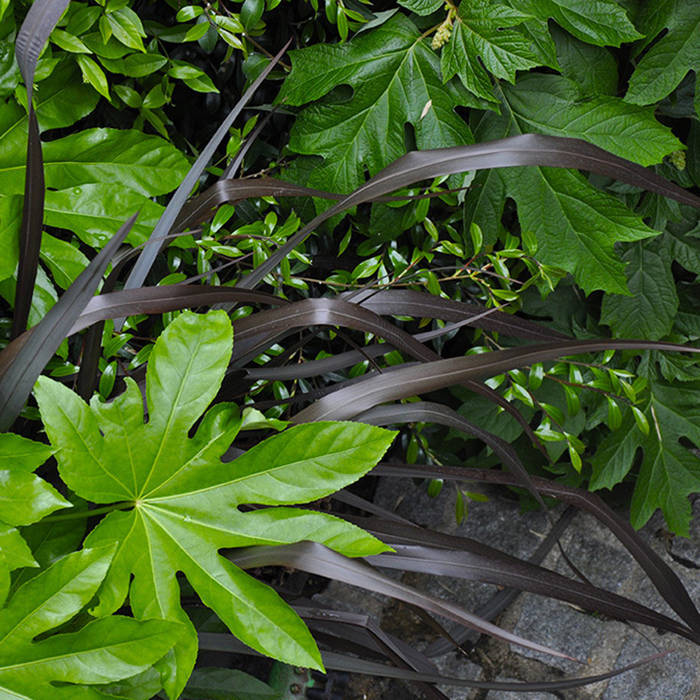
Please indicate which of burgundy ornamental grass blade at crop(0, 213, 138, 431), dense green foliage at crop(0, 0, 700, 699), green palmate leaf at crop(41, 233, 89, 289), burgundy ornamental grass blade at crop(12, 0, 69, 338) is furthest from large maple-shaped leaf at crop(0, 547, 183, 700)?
green palmate leaf at crop(41, 233, 89, 289)

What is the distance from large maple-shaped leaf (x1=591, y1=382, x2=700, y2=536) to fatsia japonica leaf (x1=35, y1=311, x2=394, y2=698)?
83cm

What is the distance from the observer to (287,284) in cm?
115

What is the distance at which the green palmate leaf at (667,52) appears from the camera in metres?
1.09

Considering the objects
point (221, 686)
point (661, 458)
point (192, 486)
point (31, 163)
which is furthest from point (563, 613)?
point (31, 163)

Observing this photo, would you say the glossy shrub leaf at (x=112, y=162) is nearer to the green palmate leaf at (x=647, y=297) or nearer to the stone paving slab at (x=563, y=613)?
the green palmate leaf at (x=647, y=297)

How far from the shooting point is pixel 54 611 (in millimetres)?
684

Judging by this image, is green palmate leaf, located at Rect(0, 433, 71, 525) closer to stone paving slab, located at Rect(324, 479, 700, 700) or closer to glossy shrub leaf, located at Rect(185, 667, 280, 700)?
glossy shrub leaf, located at Rect(185, 667, 280, 700)

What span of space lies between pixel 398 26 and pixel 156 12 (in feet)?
1.32

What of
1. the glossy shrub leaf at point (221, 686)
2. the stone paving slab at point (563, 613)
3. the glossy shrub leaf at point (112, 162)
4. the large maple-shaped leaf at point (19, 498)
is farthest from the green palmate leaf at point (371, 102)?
the stone paving slab at point (563, 613)

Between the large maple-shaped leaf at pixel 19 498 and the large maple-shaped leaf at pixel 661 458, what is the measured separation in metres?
1.06

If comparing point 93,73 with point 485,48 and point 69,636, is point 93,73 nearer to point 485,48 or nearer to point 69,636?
point 485,48

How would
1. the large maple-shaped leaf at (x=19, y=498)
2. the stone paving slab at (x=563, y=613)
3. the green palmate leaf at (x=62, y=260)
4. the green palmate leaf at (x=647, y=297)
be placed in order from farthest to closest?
the stone paving slab at (x=563, y=613) < the green palmate leaf at (x=647, y=297) < the green palmate leaf at (x=62, y=260) < the large maple-shaped leaf at (x=19, y=498)

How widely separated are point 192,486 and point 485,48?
755mm

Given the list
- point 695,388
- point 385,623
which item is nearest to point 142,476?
point 385,623
